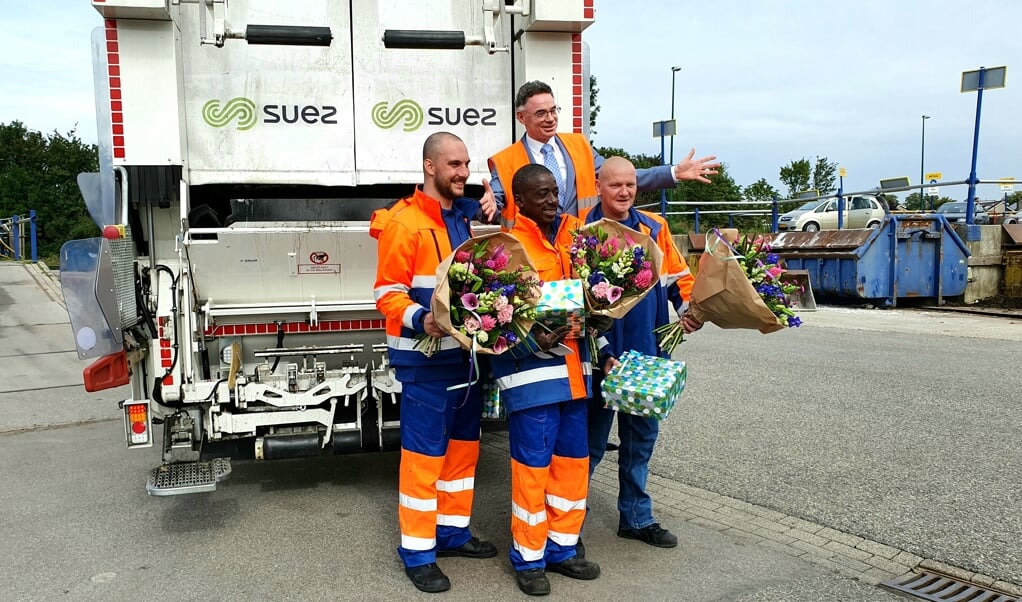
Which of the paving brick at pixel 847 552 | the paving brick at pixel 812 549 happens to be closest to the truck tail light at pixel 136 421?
the paving brick at pixel 812 549

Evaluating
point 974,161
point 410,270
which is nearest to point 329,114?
point 410,270

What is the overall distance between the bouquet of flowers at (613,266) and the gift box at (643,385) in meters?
0.32

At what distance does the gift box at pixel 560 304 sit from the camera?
3441 millimetres

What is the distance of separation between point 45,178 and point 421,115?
33.3 meters

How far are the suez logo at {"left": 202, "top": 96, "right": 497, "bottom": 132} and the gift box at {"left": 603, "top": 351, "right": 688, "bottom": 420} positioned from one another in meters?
2.11

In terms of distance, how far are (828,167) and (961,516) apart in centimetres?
3687

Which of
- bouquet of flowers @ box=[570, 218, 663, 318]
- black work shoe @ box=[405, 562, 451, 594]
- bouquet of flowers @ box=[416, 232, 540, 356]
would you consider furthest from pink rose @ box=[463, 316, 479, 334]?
black work shoe @ box=[405, 562, 451, 594]

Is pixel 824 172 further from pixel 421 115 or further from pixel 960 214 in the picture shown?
pixel 421 115

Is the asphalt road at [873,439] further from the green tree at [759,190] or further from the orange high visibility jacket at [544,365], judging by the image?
the green tree at [759,190]

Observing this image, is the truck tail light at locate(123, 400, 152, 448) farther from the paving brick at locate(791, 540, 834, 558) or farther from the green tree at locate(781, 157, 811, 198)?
the green tree at locate(781, 157, 811, 198)

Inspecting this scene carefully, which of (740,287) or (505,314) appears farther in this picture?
(740,287)

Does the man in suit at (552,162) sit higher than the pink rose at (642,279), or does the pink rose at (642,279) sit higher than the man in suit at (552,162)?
the man in suit at (552,162)

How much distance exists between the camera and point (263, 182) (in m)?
4.99

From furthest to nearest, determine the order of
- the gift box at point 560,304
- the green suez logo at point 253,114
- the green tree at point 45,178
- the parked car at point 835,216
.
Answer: the green tree at point 45,178 → the parked car at point 835,216 → the green suez logo at point 253,114 → the gift box at point 560,304
